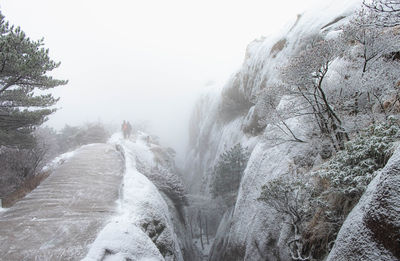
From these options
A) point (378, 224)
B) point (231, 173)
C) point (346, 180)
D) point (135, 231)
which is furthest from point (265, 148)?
point (378, 224)

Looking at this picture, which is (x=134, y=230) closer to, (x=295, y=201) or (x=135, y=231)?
(x=135, y=231)

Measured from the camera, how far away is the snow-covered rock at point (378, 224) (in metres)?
2.86

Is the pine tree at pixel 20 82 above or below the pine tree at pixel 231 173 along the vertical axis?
above

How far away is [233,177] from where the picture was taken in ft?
57.8

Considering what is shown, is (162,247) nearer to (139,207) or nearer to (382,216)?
(139,207)

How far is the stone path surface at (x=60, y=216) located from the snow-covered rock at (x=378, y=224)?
595 centimetres

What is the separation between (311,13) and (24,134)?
2052 centimetres

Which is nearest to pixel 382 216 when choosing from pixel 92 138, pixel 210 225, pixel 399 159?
pixel 399 159

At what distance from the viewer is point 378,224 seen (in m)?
3.04

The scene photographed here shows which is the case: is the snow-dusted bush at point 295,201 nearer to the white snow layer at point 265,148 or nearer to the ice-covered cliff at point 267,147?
the ice-covered cliff at point 267,147

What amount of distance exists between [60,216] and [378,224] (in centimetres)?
846

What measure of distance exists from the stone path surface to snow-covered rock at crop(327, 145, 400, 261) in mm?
5954

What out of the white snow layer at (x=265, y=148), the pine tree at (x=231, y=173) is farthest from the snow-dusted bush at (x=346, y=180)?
the pine tree at (x=231, y=173)

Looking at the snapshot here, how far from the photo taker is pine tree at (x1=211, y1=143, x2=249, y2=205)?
56.5 feet
